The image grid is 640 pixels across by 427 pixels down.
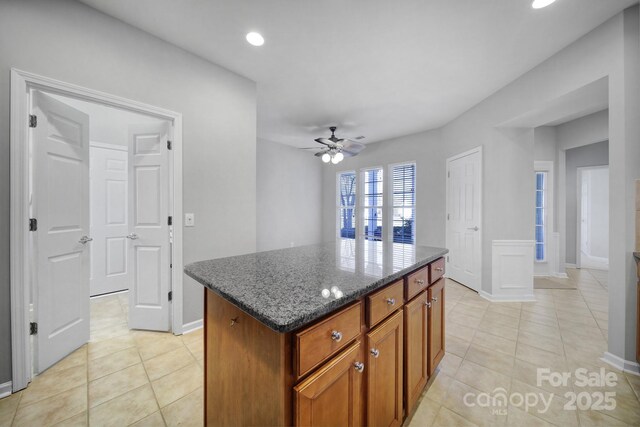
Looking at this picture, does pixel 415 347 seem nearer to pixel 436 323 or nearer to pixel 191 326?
pixel 436 323

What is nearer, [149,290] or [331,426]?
[331,426]

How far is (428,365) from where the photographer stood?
157cm

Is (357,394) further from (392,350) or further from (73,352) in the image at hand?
(73,352)

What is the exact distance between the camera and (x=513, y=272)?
129 inches

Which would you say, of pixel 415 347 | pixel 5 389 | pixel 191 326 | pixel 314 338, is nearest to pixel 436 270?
pixel 415 347

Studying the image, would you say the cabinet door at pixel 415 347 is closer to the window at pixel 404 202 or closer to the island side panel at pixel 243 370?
the island side panel at pixel 243 370

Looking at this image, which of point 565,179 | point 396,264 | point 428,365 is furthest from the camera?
point 565,179

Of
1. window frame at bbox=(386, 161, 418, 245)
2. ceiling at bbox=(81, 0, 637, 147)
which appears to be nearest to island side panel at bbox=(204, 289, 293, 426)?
ceiling at bbox=(81, 0, 637, 147)

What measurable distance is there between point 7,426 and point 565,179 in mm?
7391

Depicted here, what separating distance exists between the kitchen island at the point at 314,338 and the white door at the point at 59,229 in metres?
1.51

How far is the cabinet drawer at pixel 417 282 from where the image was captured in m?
1.33

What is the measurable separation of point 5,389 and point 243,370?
6.27 ft

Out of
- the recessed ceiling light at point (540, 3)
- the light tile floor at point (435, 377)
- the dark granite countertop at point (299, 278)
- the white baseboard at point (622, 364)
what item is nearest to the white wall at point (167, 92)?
the light tile floor at point (435, 377)

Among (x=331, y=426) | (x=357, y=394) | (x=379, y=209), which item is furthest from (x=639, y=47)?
(x=379, y=209)
